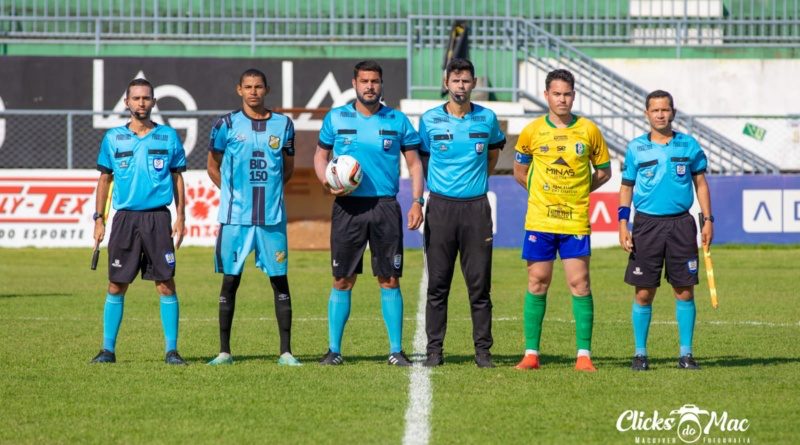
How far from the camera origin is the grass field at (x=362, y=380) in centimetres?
653

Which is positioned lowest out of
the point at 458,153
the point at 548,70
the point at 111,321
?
the point at 111,321

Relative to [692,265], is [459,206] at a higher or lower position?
higher

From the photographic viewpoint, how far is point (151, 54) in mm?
26031

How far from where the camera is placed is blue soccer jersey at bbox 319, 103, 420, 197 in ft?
29.1

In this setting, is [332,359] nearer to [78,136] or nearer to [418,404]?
[418,404]

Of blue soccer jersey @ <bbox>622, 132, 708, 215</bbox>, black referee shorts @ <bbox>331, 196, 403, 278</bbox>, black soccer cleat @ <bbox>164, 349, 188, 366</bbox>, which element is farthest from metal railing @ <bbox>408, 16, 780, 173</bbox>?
black soccer cleat @ <bbox>164, 349, 188, 366</bbox>

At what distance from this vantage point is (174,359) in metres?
→ 8.97

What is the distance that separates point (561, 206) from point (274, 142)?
2020mm

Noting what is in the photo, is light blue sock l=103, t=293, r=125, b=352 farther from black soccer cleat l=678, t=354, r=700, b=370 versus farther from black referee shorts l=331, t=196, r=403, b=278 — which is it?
black soccer cleat l=678, t=354, r=700, b=370

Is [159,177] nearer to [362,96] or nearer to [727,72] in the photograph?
[362,96]

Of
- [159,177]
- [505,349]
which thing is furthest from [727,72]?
[159,177]

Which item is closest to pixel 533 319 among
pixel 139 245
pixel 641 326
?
pixel 641 326

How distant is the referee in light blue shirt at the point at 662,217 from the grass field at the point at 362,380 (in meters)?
0.39

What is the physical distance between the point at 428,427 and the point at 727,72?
2094 cm
